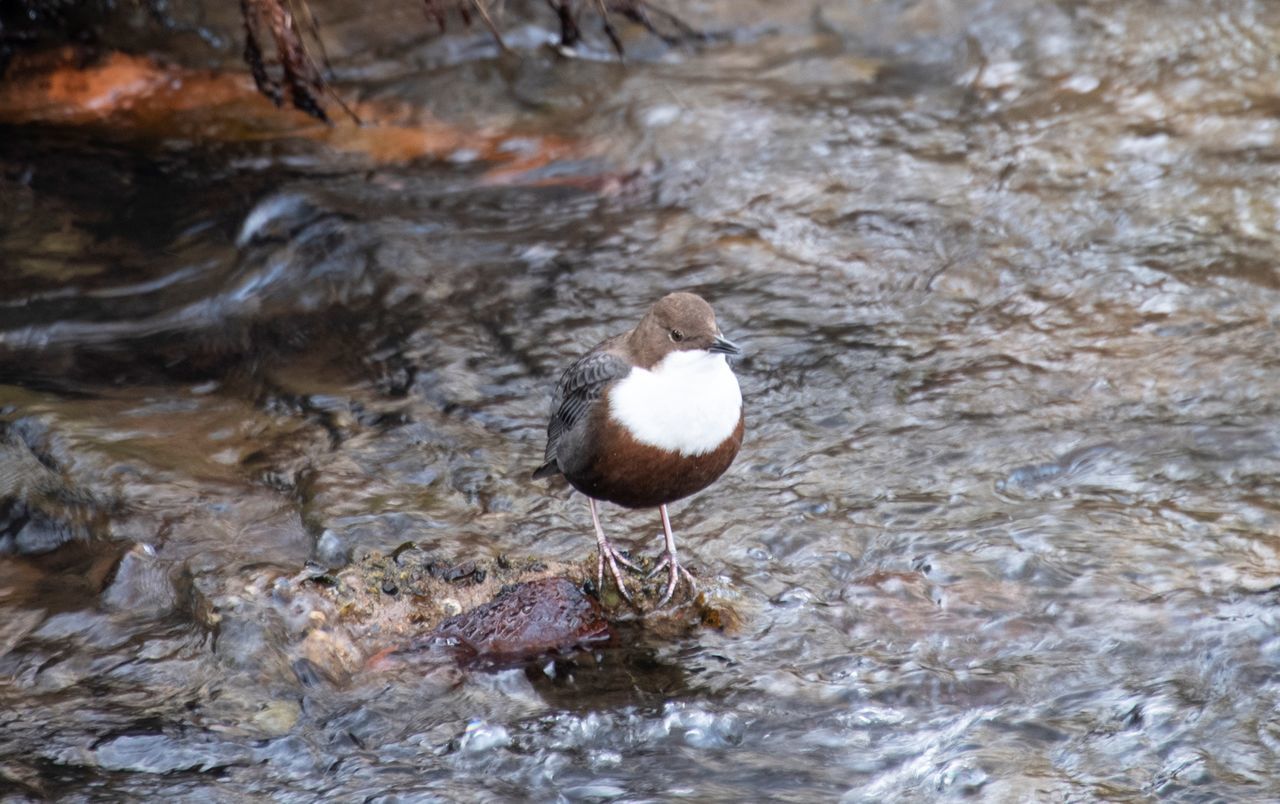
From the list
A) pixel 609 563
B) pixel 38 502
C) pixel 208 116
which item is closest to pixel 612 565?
pixel 609 563

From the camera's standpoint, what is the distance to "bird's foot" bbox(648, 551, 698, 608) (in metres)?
4.05

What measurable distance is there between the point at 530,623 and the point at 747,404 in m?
1.85

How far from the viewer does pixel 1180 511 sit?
4.45 metres

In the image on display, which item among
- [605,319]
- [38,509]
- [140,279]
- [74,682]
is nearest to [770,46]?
[605,319]

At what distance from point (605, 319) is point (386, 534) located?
1.77 meters

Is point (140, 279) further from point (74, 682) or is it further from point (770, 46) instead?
point (770, 46)

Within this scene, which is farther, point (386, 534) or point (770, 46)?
point (770, 46)

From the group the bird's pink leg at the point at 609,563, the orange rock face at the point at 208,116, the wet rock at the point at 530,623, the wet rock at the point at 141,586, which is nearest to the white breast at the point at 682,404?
the bird's pink leg at the point at 609,563

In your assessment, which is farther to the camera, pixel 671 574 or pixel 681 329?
pixel 671 574

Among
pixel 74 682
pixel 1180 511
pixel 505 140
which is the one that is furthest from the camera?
pixel 505 140

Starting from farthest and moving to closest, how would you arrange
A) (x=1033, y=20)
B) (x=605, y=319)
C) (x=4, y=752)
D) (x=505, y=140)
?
(x=1033, y=20), (x=505, y=140), (x=605, y=319), (x=4, y=752)

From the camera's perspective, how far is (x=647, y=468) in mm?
3871

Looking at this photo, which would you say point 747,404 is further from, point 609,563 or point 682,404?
point 682,404

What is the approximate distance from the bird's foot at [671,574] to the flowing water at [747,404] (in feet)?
0.36
